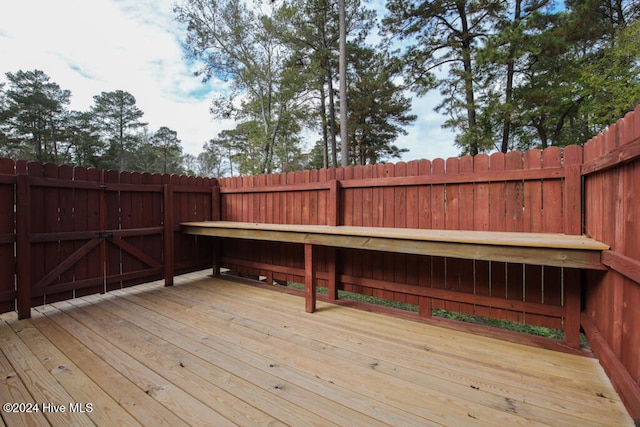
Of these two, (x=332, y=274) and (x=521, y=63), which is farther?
(x=521, y=63)

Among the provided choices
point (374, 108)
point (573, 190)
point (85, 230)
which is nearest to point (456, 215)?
point (573, 190)

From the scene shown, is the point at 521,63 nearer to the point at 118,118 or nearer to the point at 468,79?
the point at 468,79

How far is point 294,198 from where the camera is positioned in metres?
3.66

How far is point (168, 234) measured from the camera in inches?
154

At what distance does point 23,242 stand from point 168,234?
4.68 feet

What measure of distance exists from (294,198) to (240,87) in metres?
8.50

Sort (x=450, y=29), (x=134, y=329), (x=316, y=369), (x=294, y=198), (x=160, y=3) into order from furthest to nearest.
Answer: (x=450, y=29)
(x=160, y=3)
(x=294, y=198)
(x=134, y=329)
(x=316, y=369)

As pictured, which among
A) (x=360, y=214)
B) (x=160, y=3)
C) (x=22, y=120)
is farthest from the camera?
(x=22, y=120)

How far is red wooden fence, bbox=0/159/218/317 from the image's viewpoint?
268cm

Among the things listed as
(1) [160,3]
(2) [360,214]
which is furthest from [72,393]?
(1) [160,3]

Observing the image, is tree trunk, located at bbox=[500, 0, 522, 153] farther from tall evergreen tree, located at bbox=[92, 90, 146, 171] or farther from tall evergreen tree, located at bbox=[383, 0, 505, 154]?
→ tall evergreen tree, located at bbox=[92, 90, 146, 171]

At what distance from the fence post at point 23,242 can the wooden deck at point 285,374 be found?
0.59 feet

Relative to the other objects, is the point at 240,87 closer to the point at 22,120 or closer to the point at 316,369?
the point at 316,369

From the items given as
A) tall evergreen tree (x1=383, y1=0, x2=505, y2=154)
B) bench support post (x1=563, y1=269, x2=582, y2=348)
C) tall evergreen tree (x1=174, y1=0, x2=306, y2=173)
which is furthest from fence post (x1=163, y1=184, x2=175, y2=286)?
tall evergreen tree (x1=383, y1=0, x2=505, y2=154)
